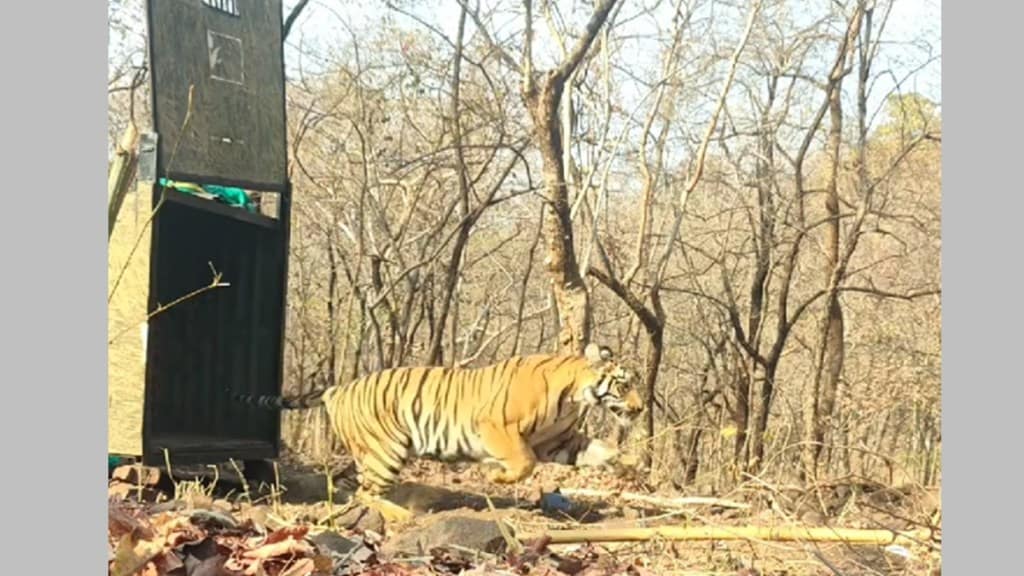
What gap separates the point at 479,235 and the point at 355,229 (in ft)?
2.40

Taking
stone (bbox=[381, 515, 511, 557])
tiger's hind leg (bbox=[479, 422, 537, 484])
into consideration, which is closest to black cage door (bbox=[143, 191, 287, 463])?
tiger's hind leg (bbox=[479, 422, 537, 484])

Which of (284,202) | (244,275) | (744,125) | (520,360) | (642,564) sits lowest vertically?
(642,564)

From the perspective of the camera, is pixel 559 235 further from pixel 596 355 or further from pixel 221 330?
pixel 221 330

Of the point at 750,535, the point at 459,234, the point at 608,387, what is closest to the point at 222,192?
the point at 459,234

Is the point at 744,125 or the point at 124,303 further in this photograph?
the point at 744,125

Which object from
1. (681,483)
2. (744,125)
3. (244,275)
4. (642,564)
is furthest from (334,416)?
(744,125)

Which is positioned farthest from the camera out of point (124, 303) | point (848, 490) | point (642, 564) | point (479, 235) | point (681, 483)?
point (479, 235)

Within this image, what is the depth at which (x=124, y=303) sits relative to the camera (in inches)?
157

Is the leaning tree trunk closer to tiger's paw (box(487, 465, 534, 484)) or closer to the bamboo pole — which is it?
tiger's paw (box(487, 465, 534, 484))

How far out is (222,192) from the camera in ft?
15.4

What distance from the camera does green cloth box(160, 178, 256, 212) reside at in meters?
4.32

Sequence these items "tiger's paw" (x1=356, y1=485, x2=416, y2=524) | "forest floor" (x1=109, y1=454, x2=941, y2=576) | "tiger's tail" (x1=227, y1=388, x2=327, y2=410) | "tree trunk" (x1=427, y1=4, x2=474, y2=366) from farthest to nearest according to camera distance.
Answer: "tree trunk" (x1=427, y1=4, x2=474, y2=366), "tiger's tail" (x1=227, y1=388, x2=327, y2=410), "tiger's paw" (x1=356, y1=485, x2=416, y2=524), "forest floor" (x1=109, y1=454, x2=941, y2=576)

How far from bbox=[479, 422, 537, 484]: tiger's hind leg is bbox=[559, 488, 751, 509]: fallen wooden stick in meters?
0.20

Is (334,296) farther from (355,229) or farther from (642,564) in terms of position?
(642,564)
